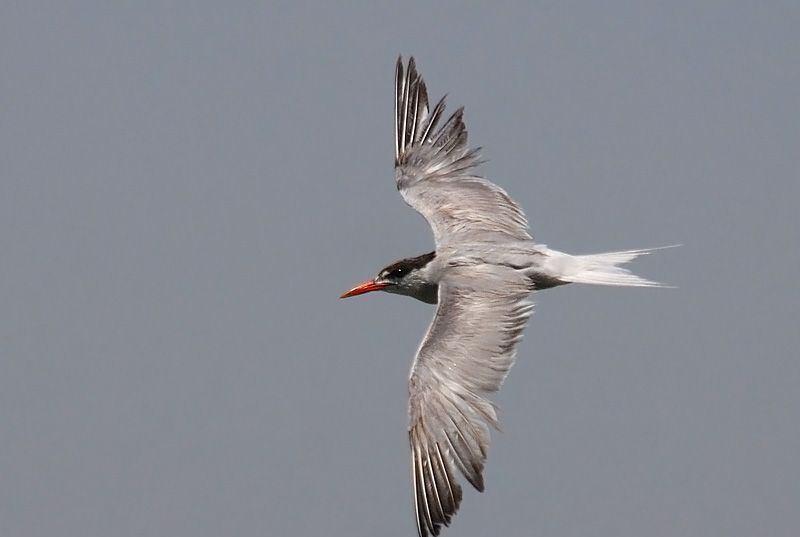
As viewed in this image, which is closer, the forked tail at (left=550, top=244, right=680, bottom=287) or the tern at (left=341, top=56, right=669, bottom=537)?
the tern at (left=341, top=56, right=669, bottom=537)

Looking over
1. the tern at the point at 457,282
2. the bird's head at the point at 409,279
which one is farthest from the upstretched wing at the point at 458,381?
the bird's head at the point at 409,279

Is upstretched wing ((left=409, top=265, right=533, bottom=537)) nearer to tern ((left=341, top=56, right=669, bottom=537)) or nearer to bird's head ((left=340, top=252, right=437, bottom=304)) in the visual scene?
tern ((left=341, top=56, right=669, bottom=537))

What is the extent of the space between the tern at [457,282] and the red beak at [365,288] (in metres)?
0.02

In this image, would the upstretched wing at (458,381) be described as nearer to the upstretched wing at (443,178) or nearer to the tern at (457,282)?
the tern at (457,282)

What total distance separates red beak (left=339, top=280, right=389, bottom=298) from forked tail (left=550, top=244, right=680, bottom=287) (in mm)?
2191

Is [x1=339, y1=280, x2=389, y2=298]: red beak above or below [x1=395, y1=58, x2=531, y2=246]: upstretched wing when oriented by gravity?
below

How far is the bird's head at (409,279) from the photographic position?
1669 centimetres

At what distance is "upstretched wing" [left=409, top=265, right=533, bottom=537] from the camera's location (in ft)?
46.5

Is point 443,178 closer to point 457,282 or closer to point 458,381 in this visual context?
point 457,282

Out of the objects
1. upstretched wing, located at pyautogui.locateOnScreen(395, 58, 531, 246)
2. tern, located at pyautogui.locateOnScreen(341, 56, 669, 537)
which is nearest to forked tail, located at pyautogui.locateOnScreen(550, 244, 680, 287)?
tern, located at pyautogui.locateOnScreen(341, 56, 669, 537)

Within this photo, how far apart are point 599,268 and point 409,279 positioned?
2112 mm

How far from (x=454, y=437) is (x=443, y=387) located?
0.54 m

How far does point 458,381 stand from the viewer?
48.1 feet

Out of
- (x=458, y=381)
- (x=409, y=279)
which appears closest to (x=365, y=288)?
(x=409, y=279)
